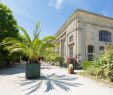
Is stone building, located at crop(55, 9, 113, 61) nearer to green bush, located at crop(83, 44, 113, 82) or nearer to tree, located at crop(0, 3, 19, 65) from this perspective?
tree, located at crop(0, 3, 19, 65)

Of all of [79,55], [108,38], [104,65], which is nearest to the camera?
[104,65]

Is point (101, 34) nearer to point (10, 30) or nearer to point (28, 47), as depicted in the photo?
point (10, 30)

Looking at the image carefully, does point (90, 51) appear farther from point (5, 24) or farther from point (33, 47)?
point (33, 47)

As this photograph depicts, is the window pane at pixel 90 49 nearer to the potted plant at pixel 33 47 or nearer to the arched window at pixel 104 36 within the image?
the arched window at pixel 104 36

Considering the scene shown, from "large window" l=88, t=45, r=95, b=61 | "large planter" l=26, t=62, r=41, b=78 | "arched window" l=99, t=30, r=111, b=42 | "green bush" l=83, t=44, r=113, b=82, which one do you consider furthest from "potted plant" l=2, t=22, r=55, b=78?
"arched window" l=99, t=30, r=111, b=42

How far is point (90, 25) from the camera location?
2725 centimetres

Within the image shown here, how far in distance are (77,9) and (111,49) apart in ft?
50.2

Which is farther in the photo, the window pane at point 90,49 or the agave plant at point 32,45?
the window pane at point 90,49

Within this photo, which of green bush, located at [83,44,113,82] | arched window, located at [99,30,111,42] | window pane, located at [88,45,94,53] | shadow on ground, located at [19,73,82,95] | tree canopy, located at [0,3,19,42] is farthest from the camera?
arched window, located at [99,30,111,42]

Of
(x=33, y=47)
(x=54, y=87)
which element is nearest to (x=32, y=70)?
(x=33, y=47)

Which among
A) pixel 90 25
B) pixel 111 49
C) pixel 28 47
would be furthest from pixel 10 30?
pixel 111 49

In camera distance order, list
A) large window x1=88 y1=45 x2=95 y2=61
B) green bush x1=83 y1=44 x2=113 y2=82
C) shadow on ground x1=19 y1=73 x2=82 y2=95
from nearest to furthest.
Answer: shadow on ground x1=19 y1=73 x2=82 y2=95 → green bush x1=83 y1=44 x2=113 y2=82 → large window x1=88 y1=45 x2=95 y2=61

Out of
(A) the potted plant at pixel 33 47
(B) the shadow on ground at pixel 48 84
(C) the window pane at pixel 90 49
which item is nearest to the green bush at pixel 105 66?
(B) the shadow on ground at pixel 48 84

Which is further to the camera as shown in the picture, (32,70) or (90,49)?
(90,49)
